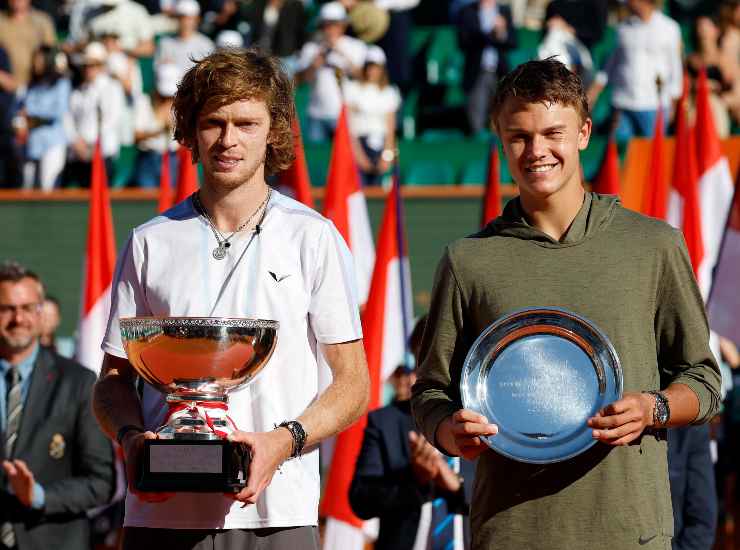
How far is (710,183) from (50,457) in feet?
14.9

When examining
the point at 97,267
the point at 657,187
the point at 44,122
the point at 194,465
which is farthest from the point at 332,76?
the point at 194,465

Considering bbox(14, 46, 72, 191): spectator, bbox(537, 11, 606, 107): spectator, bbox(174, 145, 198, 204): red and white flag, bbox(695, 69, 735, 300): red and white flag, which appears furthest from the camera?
bbox(537, 11, 606, 107): spectator

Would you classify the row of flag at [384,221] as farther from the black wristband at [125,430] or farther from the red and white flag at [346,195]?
the black wristband at [125,430]

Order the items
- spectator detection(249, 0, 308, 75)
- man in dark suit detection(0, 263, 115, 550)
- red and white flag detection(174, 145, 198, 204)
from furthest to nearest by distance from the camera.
Answer: 1. spectator detection(249, 0, 308, 75)
2. red and white flag detection(174, 145, 198, 204)
3. man in dark suit detection(0, 263, 115, 550)

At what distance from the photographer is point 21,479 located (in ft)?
18.7

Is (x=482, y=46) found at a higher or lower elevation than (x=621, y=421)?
higher

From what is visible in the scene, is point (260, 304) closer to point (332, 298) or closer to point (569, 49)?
point (332, 298)

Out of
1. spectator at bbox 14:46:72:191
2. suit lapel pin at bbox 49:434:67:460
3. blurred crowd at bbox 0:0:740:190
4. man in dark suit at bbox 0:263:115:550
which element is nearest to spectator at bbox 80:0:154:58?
blurred crowd at bbox 0:0:740:190

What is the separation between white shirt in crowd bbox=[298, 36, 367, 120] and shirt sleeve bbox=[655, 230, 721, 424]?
10209 millimetres

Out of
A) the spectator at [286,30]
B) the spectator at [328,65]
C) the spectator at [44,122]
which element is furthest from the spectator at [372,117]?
the spectator at [44,122]

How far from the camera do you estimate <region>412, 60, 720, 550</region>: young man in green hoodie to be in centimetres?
308

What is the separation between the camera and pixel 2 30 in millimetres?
14633

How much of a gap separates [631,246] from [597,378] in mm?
310

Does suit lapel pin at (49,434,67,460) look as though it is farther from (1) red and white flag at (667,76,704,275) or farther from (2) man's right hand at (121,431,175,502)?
(1) red and white flag at (667,76,704,275)
